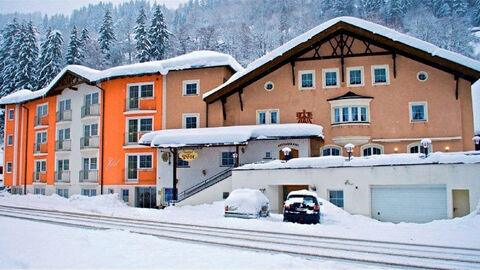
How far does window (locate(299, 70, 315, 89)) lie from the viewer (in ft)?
101

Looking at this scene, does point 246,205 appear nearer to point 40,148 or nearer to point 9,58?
point 40,148

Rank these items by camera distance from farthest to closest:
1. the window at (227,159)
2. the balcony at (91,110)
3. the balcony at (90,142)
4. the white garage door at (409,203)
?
the balcony at (91,110) < the balcony at (90,142) < the window at (227,159) < the white garage door at (409,203)

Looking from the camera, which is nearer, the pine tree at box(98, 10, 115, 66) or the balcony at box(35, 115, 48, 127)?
the balcony at box(35, 115, 48, 127)

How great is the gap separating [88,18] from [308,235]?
19982 centimetres

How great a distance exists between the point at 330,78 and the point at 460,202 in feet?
43.4

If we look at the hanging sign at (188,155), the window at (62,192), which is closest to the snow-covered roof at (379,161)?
the hanging sign at (188,155)

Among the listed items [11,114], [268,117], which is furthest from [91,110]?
[268,117]

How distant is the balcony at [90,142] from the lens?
122 feet

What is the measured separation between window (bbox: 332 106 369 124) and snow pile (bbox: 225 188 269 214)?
1114 centimetres

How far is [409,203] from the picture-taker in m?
21.4

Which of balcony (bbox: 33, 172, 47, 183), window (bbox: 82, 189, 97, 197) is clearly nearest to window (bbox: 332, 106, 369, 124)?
window (bbox: 82, 189, 97, 197)

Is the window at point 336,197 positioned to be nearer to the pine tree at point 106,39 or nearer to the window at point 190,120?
the window at point 190,120

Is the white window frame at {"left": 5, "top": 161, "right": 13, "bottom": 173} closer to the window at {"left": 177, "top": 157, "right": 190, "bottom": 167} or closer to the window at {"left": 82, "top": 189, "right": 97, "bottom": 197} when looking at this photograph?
the window at {"left": 82, "top": 189, "right": 97, "bottom": 197}

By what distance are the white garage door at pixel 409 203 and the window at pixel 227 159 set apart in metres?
11.4
